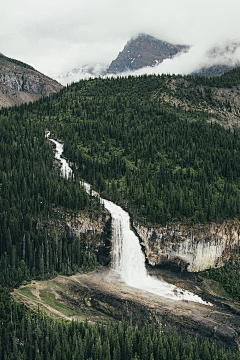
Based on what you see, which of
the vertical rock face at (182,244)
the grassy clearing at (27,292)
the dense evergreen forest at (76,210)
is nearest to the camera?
the dense evergreen forest at (76,210)

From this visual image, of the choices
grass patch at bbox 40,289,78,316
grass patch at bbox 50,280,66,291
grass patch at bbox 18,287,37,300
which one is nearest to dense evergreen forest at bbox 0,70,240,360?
grass patch at bbox 18,287,37,300

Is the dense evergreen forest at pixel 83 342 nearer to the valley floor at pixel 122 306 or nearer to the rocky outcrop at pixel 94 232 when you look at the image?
the valley floor at pixel 122 306

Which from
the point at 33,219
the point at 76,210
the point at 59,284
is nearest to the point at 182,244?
the point at 76,210

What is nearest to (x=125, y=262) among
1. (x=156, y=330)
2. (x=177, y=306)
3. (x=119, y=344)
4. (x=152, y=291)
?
(x=152, y=291)

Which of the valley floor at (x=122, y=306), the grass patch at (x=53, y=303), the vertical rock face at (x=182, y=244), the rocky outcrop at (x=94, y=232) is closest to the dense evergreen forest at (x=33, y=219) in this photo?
the rocky outcrop at (x=94, y=232)

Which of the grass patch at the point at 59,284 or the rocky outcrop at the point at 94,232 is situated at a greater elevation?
the rocky outcrop at the point at 94,232

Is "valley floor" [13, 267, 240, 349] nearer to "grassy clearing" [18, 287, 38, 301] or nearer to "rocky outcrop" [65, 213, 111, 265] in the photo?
"grassy clearing" [18, 287, 38, 301]

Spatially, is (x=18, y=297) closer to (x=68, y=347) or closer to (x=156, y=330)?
(x=68, y=347)

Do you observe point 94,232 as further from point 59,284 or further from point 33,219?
point 59,284
